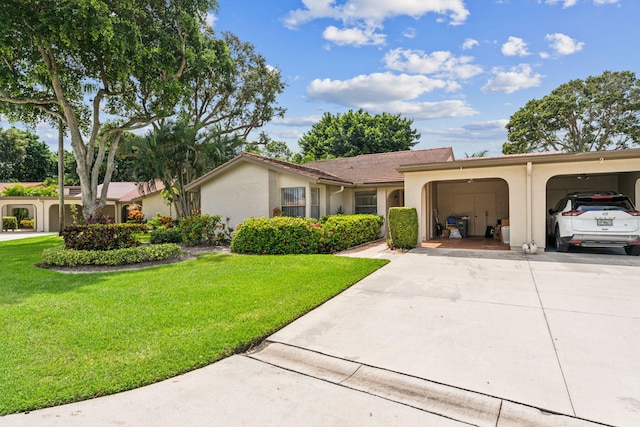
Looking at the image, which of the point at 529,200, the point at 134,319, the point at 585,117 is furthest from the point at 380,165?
the point at 585,117

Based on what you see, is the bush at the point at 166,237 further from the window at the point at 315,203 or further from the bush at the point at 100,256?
the window at the point at 315,203

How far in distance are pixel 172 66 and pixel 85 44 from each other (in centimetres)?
310

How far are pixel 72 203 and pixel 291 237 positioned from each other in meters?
24.7

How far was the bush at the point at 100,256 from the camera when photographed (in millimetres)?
9266

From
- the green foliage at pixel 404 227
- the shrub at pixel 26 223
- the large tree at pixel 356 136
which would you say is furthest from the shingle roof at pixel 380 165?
the shrub at pixel 26 223

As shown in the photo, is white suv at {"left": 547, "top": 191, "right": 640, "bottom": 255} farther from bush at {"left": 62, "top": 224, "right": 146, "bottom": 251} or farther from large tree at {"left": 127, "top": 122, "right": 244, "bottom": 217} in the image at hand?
large tree at {"left": 127, "top": 122, "right": 244, "bottom": 217}

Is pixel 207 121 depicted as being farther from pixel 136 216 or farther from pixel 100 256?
pixel 100 256

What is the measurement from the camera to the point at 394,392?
3.01 metres

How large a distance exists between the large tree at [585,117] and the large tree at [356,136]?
33.0 ft

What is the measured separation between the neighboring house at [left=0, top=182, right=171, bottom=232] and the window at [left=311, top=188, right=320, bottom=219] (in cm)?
1610

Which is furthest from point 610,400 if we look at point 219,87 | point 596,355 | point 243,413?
point 219,87

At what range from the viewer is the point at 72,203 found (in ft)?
87.4

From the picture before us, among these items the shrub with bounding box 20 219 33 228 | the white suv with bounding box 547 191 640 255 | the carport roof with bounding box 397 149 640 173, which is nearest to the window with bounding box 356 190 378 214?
the carport roof with bounding box 397 149 640 173

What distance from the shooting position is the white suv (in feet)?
28.7
